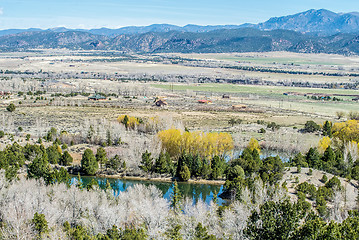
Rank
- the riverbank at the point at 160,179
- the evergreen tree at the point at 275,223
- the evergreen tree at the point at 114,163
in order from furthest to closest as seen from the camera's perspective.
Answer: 1. the evergreen tree at the point at 114,163
2. the riverbank at the point at 160,179
3. the evergreen tree at the point at 275,223

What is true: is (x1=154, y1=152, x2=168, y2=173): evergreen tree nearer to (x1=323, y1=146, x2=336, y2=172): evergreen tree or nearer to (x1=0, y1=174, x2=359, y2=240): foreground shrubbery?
(x1=0, y1=174, x2=359, y2=240): foreground shrubbery

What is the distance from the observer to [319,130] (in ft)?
233

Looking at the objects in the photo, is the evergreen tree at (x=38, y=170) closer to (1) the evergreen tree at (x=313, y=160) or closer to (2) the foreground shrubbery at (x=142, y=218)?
(2) the foreground shrubbery at (x=142, y=218)

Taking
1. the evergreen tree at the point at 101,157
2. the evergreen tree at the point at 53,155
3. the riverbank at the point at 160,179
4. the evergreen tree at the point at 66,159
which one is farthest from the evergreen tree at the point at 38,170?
the evergreen tree at the point at 101,157

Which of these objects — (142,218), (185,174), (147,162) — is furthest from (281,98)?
(142,218)

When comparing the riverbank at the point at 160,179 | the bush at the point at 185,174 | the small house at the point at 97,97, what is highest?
the small house at the point at 97,97

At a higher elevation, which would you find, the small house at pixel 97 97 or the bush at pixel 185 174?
the small house at pixel 97 97

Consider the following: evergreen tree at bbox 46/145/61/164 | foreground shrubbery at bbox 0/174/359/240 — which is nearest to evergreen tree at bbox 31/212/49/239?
foreground shrubbery at bbox 0/174/359/240

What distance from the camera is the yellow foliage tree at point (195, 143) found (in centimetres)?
4916

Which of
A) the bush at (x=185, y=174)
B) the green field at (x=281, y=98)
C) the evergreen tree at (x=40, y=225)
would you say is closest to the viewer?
the evergreen tree at (x=40, y=225)

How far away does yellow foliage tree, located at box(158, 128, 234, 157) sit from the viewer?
49156 millimetres

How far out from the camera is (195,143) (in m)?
49.3

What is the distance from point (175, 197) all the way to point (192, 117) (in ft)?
166

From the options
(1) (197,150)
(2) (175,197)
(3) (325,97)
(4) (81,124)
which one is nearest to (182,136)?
(1) (197,150)
